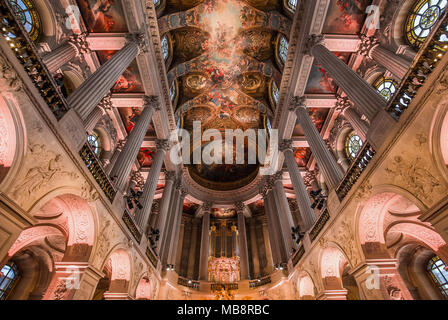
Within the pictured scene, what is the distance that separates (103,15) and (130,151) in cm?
654

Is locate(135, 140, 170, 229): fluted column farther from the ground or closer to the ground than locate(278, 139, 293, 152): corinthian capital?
closer to the ground

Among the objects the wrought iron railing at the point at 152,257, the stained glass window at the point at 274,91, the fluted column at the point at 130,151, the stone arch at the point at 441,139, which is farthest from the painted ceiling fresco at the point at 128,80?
the stone arch at the point at 441,139

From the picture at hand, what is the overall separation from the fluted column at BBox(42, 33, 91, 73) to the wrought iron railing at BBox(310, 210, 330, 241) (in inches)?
495

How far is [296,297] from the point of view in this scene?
11.9m

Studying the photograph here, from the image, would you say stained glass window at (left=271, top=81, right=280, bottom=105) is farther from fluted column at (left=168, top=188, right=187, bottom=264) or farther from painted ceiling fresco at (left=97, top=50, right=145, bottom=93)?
fluted column at (left=168, top=188, right=187, bottom=264)

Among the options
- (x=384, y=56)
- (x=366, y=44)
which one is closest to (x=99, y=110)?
(x=366, y=44)

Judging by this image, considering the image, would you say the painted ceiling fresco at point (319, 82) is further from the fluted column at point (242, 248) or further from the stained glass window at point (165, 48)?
the fluted column at point (242, 248)

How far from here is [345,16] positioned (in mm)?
10664

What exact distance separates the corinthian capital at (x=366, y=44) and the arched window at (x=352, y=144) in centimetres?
511

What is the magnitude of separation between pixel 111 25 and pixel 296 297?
1631 cm

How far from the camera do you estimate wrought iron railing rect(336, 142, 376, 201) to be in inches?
263

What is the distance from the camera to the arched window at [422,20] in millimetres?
8828

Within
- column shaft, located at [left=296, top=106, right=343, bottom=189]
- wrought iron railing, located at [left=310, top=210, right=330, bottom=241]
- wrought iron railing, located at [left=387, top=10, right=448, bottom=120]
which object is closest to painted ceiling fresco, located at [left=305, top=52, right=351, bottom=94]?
column shaft, located at [left=296, top=106, right=343, bottom=189]
